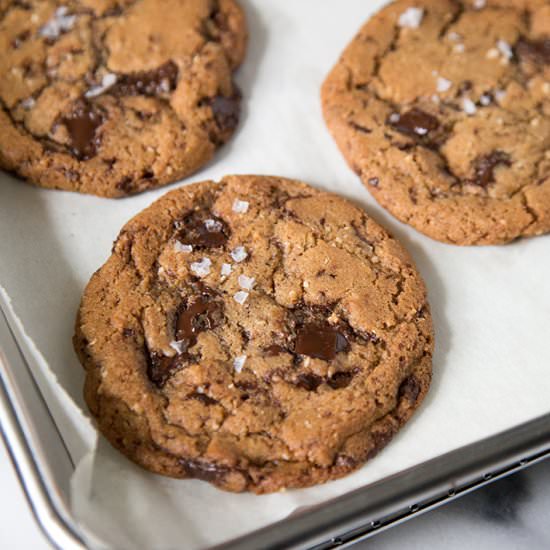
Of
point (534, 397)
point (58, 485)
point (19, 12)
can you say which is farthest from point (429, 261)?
point (19, 12)

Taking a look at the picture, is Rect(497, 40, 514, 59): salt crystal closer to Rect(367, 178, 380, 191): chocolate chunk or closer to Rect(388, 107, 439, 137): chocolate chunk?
Rect(388, 107, 439, 137): chocolate chunk

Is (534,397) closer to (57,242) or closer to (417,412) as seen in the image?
(417,412)

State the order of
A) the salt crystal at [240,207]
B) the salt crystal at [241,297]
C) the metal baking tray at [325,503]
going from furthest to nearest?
the salt crystal at [240,207], the salt crystal at [241,297], the metal baking tray at [325,503]

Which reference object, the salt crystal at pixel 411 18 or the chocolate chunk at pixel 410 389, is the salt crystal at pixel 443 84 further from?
the chocolate chunk at pixel 410 389

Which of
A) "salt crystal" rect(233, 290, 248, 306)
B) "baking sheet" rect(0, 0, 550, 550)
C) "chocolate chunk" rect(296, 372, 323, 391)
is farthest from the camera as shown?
"salt crystal" rect(233, 290, 248, 306)

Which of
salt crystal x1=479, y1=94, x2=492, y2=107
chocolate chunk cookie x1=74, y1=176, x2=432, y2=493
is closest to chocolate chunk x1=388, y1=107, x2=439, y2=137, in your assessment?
salt crystal x1=479, y1=94, x2=492, y2=107

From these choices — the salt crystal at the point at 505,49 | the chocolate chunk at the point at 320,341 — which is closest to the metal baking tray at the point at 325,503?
the chocolate chunk at the point at 320,341
